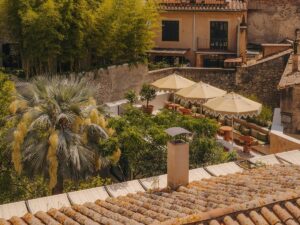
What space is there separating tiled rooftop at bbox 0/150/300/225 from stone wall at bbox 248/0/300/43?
30.1 m

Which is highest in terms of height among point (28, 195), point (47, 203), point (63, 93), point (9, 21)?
point (9, 21)

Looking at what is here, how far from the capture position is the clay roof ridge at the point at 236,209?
9609mm

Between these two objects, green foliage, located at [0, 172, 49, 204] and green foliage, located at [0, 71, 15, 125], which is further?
green foliage, located at [0, 71, 15, 125]

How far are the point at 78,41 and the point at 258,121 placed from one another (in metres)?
9.48

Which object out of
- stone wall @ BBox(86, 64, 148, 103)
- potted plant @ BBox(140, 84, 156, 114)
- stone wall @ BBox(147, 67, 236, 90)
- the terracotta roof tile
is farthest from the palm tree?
stone wall @ BBox(147, 67, 236, 90)

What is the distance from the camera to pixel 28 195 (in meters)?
18.3

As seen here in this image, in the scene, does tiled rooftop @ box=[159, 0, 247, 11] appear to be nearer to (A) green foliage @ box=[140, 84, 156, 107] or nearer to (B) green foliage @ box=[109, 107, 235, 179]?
(A) green foliage @ box=[140, 84, 156, 107]

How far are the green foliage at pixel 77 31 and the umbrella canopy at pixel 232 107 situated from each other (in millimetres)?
8167

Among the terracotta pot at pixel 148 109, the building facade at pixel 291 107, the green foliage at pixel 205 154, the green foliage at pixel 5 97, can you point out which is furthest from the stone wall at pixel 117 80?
the green foliage at pixel 205 154

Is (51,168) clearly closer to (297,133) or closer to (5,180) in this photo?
(5,180)

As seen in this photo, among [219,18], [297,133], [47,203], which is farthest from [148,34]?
[47,203]

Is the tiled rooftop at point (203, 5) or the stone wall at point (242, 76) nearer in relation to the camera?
the stone wall at point (242, 76)

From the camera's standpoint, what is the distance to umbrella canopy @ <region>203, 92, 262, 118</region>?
75.1 ft

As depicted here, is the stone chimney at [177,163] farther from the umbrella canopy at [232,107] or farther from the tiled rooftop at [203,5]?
the tiled rooftop at [203,5]
